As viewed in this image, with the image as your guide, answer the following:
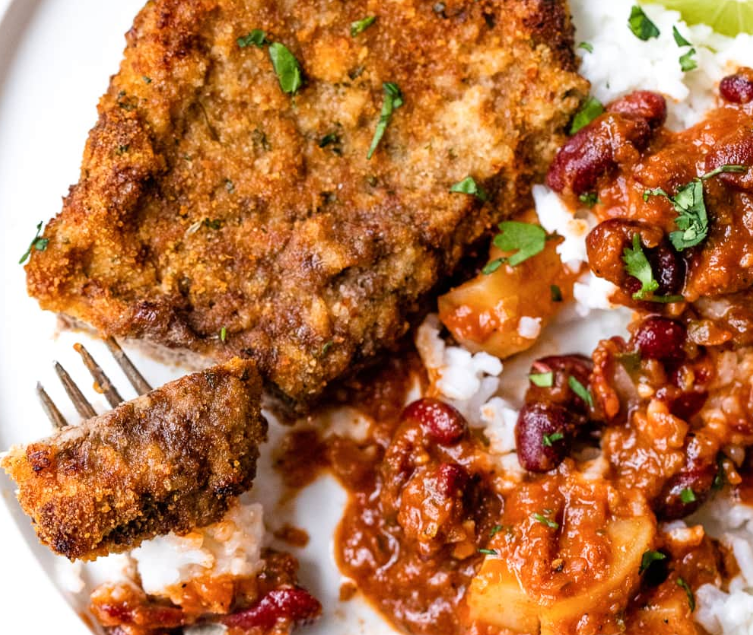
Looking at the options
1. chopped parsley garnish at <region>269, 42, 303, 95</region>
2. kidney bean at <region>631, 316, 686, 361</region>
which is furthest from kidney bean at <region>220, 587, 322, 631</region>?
chopped parsley garnish at <region>269, 42, 303, 95</region>

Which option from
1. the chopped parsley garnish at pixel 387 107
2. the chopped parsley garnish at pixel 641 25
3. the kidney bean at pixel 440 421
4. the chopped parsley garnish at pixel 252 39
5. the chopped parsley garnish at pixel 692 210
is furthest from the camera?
the chopped parsley garnish at pixel 641 25

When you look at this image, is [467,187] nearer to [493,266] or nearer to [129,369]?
[493,266]

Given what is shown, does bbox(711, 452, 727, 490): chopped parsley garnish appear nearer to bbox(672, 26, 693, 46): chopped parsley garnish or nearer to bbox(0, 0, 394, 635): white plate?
bbox(0, 0, 394, 635): white plate

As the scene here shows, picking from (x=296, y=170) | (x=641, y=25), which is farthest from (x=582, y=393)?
(x=641, y=25)

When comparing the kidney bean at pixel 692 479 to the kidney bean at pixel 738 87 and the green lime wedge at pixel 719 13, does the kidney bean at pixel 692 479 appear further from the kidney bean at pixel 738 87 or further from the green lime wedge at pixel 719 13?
the green lime wedge at pixel 719 13

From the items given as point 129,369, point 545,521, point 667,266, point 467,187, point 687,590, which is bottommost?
point 687,590

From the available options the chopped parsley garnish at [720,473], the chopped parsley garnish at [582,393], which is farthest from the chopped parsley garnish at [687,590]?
the chopped parsley garnish at [582,393]

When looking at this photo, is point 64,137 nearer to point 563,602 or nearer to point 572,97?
point 572,97
